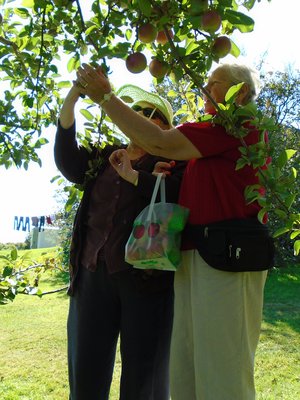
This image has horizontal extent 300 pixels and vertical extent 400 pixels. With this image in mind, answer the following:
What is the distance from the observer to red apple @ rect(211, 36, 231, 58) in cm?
136

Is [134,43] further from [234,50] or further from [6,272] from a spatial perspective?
[6,272]

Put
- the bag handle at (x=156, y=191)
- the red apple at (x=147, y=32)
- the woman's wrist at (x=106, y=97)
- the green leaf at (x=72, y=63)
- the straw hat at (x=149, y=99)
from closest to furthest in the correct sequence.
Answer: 1. the red apple at (x=147, y=32)
2. the woman's wrist at (x=106, y=97)
3. the green leaf at (x=72, y=63)
4. the bag handle at (x=156, y=191)
5. the straw hat at (x=149, y=99)

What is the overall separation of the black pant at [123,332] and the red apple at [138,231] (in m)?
0.21

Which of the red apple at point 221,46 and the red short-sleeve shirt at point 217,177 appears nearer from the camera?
the red apple at point 221,46

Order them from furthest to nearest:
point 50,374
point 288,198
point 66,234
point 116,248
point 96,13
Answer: point 66,234 < point 50,374 < point 116,248 < point 96,13 < point 288,198

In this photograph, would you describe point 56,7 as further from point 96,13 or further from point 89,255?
point 89,255

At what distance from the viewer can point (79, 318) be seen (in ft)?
6.65

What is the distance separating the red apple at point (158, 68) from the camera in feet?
4.67

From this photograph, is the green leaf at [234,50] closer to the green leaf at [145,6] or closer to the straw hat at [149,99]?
the green leaf at [145,6]

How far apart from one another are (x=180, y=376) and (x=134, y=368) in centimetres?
28

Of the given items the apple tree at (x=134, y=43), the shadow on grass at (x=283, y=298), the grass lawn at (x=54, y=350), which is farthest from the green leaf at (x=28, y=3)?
the shadow on grass at (x=283, y=298)

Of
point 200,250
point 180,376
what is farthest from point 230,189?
point 180,376

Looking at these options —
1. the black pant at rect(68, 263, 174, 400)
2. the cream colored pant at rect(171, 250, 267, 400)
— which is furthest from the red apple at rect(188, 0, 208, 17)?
the black pant at rect(68, 263, 174, 400)

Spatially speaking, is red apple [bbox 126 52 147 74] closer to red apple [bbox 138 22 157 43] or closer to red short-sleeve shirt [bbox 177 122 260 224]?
red apple [bbox 138 22 157 43]
